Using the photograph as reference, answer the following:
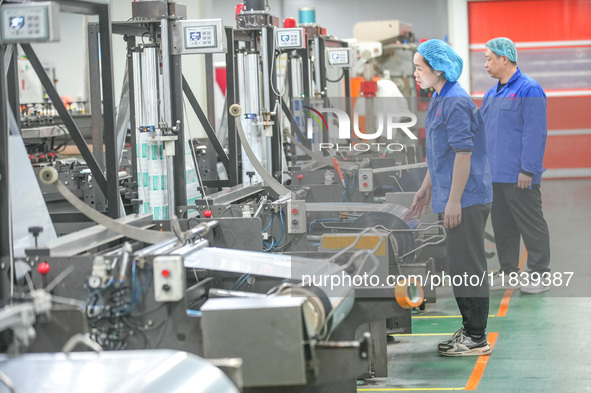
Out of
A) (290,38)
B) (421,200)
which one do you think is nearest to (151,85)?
(421,200)

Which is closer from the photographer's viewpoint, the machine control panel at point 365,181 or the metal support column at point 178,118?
the metal support column at point 178,118

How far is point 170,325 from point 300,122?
6167 millimetres

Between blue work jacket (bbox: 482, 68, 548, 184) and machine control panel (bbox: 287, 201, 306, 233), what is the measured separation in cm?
223

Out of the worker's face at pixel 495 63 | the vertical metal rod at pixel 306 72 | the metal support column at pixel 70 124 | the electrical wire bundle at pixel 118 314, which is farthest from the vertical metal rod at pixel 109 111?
the vertical metal rod at pixel 306 72

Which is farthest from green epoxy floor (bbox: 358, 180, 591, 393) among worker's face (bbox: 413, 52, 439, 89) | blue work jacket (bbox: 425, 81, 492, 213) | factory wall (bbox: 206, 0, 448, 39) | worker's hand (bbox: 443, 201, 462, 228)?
factory wall (bbox: 206, 0, 448, 39)

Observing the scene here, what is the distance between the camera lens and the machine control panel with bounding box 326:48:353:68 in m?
10.1

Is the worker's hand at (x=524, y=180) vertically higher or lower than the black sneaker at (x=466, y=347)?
higher

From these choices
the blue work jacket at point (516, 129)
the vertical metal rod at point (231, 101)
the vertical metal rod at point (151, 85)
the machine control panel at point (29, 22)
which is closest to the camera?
the machine control panel at point (29, 22)

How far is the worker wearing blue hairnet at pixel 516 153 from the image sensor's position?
6.26 m

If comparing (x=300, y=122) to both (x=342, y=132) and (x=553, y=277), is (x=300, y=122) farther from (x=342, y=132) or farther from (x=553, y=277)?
(x=553, y=277)

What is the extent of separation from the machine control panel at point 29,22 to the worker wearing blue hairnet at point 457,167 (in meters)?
2.05

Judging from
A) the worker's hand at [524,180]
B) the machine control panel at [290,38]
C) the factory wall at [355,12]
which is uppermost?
the factory wall at [355,12]

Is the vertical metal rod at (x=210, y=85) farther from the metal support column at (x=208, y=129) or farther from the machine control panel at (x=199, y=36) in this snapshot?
the machine control panel at (x=199, y=36)

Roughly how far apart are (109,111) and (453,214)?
1890 mm
